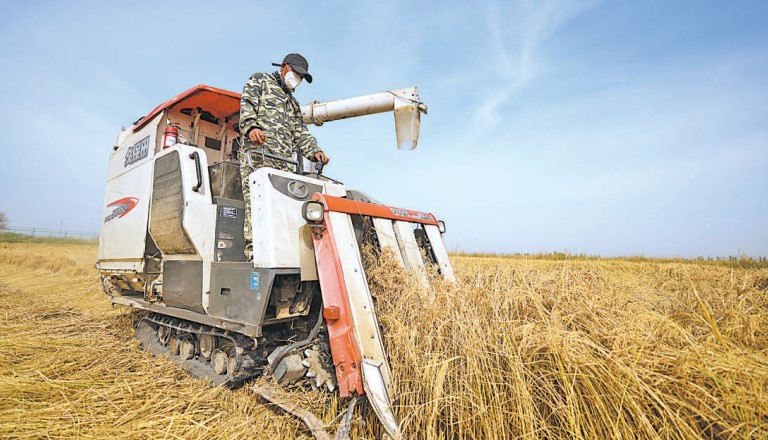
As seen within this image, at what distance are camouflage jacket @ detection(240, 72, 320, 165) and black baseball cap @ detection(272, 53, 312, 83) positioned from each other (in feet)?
0.62

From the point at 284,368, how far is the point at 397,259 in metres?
1.13

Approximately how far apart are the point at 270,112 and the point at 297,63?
0.71 m

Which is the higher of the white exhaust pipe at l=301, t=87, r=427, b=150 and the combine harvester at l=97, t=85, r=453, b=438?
the white exhaust pipe at l=301, t=87, r=427, b=150

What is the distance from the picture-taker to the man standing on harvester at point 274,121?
3334 mm

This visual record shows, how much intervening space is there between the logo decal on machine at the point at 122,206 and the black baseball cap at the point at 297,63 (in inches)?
97.2

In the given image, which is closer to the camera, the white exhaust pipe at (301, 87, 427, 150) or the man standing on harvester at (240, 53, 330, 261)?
the man standing on harvester at (240, 53, 330, 261)

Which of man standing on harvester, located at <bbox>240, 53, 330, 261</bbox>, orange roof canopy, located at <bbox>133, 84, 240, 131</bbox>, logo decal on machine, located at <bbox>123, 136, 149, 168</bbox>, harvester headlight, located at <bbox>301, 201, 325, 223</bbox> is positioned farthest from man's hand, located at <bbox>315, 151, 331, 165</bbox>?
logo decal on machine, located at <bbox>123, 136, 149, 168</bbox>

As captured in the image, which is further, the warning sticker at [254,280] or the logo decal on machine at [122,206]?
the logo decal on machine at [122,206]

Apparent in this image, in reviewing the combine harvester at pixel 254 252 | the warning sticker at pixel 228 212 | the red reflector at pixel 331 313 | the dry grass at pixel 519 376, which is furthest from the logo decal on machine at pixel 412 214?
the warning sticker at pixel 228 212

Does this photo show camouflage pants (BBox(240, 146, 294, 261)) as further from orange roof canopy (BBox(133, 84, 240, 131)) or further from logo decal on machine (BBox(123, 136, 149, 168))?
logo decal on machine (BBox(123, 136, 149, 168))

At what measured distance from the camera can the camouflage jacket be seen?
351 cm

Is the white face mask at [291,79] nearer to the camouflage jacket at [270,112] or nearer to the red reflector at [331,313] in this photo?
the camouflage jacket at [270,112]

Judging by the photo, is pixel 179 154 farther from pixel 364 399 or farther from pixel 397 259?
pixel 364 399

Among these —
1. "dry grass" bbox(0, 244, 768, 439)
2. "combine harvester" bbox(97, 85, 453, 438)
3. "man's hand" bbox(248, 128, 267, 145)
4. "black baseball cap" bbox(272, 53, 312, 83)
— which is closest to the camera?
"dry grass" bbox(0, 244, 768, 439)
